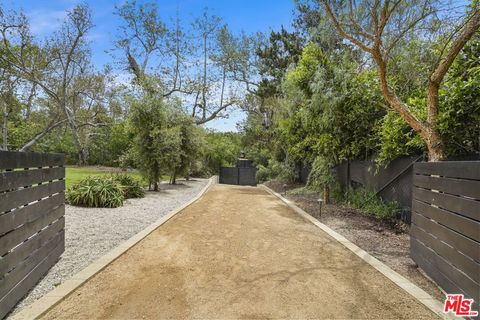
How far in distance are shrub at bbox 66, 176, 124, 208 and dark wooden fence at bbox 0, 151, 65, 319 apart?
383cm

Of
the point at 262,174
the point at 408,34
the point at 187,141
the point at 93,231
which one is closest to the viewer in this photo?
the point at 93,231

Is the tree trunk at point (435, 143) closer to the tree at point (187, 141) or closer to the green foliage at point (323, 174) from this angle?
the green foliage at point (323, 174)

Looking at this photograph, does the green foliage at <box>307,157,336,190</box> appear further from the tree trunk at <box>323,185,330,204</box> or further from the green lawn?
the green lawn

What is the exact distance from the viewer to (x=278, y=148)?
653 inches

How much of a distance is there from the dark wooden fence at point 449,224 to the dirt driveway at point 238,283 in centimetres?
44

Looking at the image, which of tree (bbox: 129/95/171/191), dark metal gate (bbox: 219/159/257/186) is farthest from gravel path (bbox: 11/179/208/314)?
dark metal gate (bbox: 219/159/257/186)

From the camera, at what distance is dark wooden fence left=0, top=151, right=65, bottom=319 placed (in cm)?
223

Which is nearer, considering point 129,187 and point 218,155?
point 129,187

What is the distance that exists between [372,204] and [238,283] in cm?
522

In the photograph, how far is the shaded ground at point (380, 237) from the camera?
322 cm

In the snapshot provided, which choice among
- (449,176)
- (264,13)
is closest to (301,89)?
(264,13)

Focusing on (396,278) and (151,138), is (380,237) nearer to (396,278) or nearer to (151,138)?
(396,278)

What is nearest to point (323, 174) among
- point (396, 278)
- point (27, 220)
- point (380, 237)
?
point (380, 237)

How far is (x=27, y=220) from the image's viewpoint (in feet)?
8.56
